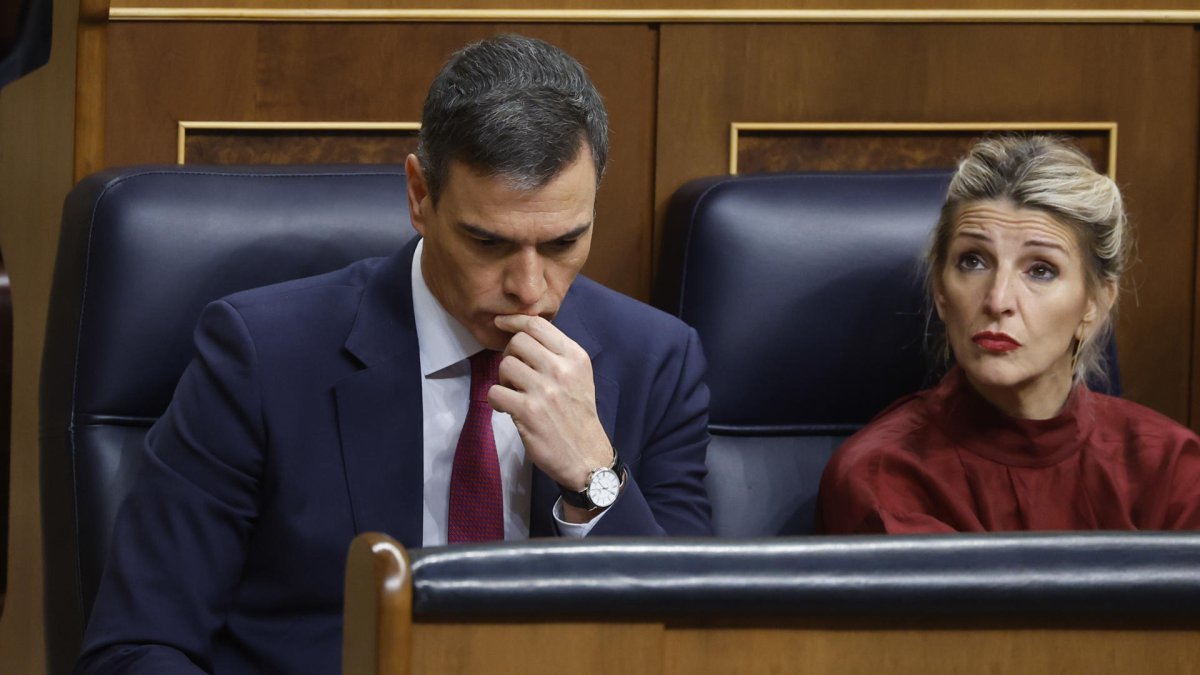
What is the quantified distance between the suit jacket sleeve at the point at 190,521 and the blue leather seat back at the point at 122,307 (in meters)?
0.12

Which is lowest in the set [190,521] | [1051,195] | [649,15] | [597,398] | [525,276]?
[190,521]

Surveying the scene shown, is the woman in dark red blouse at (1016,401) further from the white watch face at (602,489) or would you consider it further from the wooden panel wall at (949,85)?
the white watch face at (602,489)

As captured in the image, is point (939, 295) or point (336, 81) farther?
point (336, 81)

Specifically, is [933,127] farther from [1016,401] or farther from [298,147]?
[298,147]

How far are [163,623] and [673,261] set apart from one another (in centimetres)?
72

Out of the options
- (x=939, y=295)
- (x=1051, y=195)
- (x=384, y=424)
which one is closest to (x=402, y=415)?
(x=384, y=424)

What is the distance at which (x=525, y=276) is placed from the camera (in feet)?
4.17

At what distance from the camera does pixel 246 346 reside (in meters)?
1.31

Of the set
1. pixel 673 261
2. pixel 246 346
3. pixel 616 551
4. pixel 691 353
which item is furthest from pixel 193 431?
pixel 616 551

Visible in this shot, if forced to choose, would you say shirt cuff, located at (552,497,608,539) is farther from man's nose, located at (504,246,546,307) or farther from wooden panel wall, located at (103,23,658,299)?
wooden panel wall, located at (103,23,658,299)

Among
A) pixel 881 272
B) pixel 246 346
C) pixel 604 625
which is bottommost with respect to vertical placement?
pixel 604 625

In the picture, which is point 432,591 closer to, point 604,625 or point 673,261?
point 604,625

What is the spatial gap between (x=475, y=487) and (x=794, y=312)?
1.59ft

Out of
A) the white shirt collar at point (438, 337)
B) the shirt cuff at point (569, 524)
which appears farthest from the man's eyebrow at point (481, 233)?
the shirt cuff at point (569, 524)
